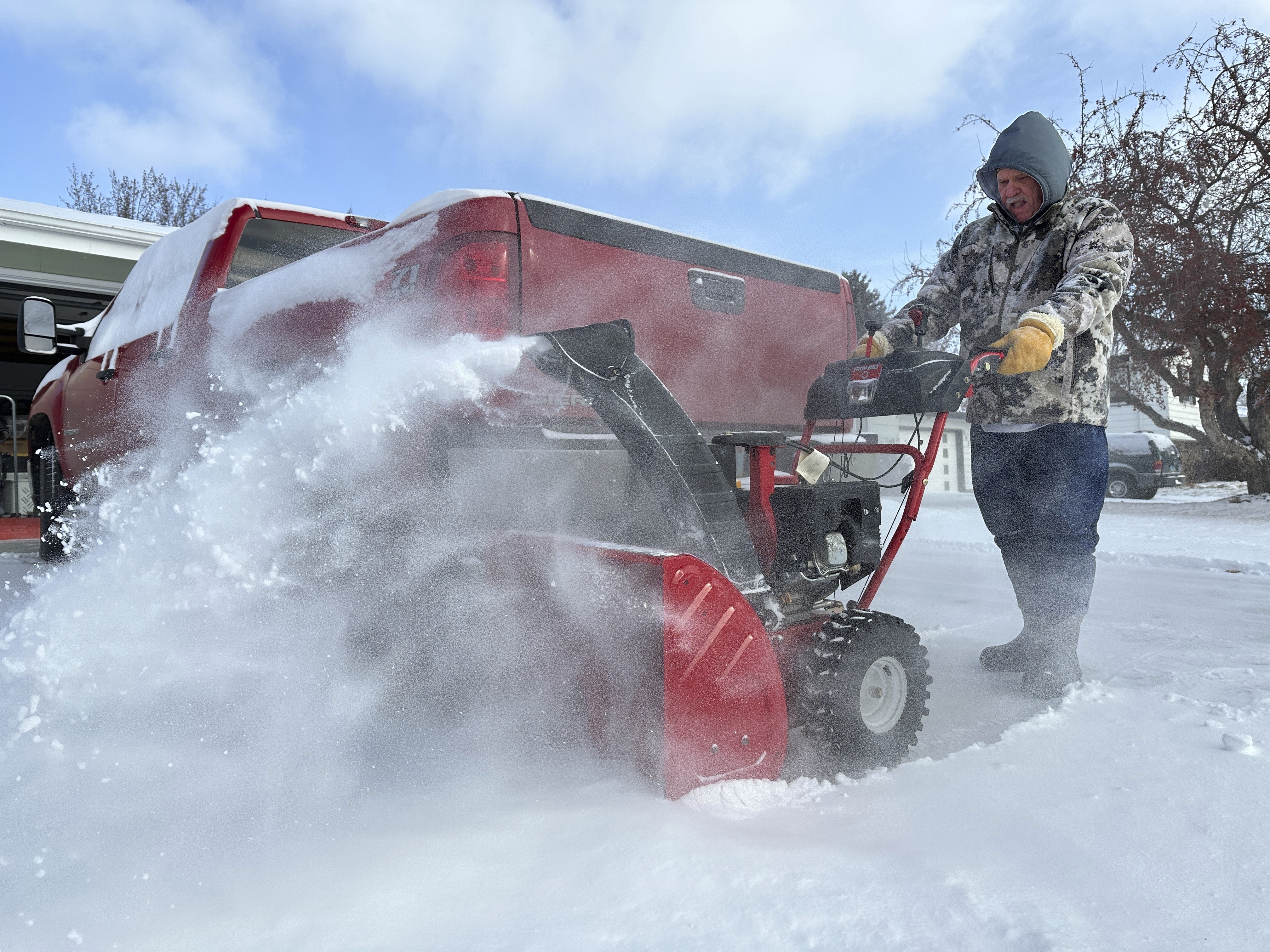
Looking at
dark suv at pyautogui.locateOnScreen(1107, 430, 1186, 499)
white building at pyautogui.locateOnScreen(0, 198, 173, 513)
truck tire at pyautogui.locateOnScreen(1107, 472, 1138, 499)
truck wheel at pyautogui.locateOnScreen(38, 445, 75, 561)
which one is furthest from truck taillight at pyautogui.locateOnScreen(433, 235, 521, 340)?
truck tire at pyautogui.locateOnScreen(1107, 472, 1138, 499)

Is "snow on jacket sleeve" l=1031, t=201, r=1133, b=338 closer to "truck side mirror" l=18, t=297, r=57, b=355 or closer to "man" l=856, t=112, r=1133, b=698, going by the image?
"man" l=856, t=112, r=1133, b=698

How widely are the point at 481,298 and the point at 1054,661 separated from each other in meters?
2.23

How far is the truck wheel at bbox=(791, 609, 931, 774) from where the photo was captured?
208 centimetres

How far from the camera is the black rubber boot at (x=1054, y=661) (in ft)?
9.15

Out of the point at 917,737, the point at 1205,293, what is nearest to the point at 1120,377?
the point at 1205,293

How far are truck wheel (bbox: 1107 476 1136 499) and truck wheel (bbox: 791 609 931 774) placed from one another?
17.5 metres

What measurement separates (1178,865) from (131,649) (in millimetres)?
2536

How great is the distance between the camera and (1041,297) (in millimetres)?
2867

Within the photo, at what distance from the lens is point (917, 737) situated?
7.86 feet

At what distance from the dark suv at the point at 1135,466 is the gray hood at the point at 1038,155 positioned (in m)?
16.3

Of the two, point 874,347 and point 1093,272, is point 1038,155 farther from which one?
point 874,347

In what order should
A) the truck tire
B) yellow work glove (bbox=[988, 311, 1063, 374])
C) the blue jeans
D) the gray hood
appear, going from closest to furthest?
1. yellow work glove (bbox=[988, 311, 1063, 374])
2. the gray hood
3. the blue jeans
4. the truck tire

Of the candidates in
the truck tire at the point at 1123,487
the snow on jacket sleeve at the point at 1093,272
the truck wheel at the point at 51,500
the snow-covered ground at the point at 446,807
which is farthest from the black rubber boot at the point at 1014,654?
the truck tire at the point at 1123,487

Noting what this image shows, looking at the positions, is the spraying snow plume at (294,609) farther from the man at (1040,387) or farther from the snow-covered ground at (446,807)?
the man at (1040,387)
